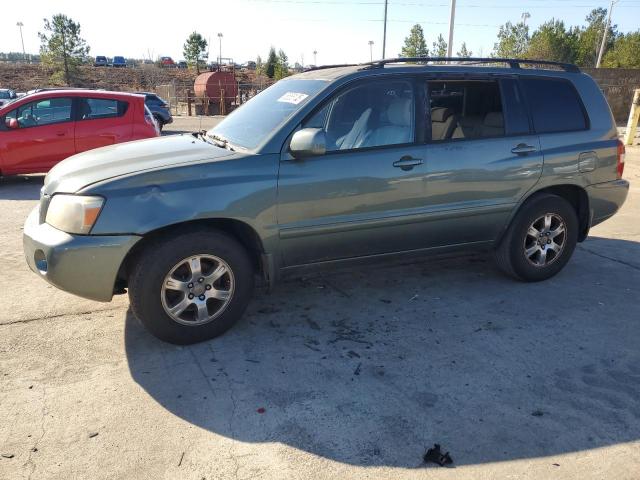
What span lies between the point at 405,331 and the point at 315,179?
129cm

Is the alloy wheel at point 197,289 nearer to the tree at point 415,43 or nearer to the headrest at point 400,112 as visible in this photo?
the headrest at point 400,112

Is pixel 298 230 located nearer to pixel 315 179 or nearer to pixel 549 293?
pixel 315 179

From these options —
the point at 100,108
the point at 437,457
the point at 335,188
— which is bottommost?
the point at 437,457

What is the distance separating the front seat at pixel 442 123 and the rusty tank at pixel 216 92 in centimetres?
2950

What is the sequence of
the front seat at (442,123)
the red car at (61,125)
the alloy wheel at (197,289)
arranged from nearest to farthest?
the alloy wheel at (197,289), the front seat at (442,123), the red car at (61,125)

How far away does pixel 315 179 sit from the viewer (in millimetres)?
3686

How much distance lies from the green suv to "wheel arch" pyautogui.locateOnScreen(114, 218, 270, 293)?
0.01 metres

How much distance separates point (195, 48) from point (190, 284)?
65.0 meters

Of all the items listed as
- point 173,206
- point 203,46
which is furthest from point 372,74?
point 203,46

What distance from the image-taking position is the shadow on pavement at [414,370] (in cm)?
273

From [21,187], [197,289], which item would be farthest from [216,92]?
[197,289]

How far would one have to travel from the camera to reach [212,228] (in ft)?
11.7

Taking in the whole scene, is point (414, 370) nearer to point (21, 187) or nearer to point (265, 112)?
point (265, 112)

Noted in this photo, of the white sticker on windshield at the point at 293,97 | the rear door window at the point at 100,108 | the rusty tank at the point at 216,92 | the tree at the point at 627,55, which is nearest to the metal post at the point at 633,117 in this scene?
the rear door window at the point at 100,108
